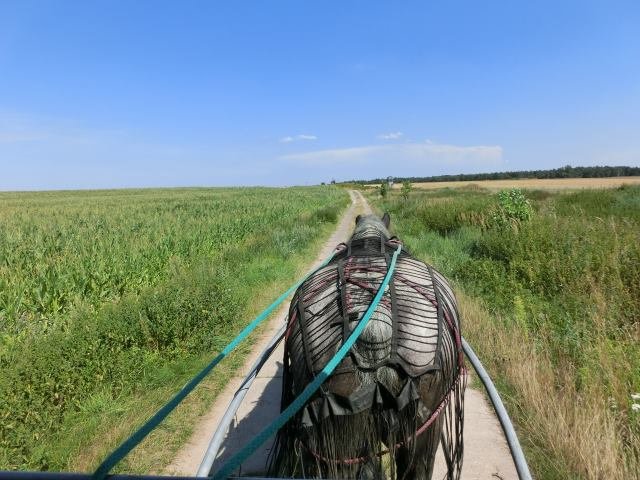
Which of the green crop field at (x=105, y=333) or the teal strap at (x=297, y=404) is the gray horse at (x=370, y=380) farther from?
the green crop field at (x=105, y=333)

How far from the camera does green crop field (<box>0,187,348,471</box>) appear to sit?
3646 mm

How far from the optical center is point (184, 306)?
20.1 feet

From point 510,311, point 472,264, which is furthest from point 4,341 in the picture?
point 472,264

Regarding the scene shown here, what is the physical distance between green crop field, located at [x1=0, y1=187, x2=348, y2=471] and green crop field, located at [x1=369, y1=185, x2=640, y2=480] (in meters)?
3.14

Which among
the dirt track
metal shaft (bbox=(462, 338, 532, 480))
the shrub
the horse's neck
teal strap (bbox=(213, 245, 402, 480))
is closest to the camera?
teal strap (bbox=(213, 245, 402, 480))

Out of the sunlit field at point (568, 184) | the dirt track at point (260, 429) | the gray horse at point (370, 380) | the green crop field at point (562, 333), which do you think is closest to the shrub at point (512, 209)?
the green crop field at point (562, 333)

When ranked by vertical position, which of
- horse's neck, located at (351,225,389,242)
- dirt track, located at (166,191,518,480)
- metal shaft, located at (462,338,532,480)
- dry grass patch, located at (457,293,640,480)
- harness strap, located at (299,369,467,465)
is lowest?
dirt track, located at (166,191,518,480)

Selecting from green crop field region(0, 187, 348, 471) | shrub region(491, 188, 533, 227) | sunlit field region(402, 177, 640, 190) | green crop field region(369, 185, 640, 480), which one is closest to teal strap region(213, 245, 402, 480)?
green crop field region(369, 185, 640, 480)

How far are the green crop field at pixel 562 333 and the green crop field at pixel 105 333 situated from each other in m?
3.14

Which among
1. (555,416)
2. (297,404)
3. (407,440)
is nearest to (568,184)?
(555,416)

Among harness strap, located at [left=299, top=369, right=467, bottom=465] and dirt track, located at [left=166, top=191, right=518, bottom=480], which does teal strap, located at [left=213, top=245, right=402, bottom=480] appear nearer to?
harness strap, located at [left=299, top=369, right=467, bottom=465]

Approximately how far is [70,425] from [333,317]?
10.0 ft

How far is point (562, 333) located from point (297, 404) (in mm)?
A: 4931

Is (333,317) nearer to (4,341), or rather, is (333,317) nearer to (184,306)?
(184,306)
